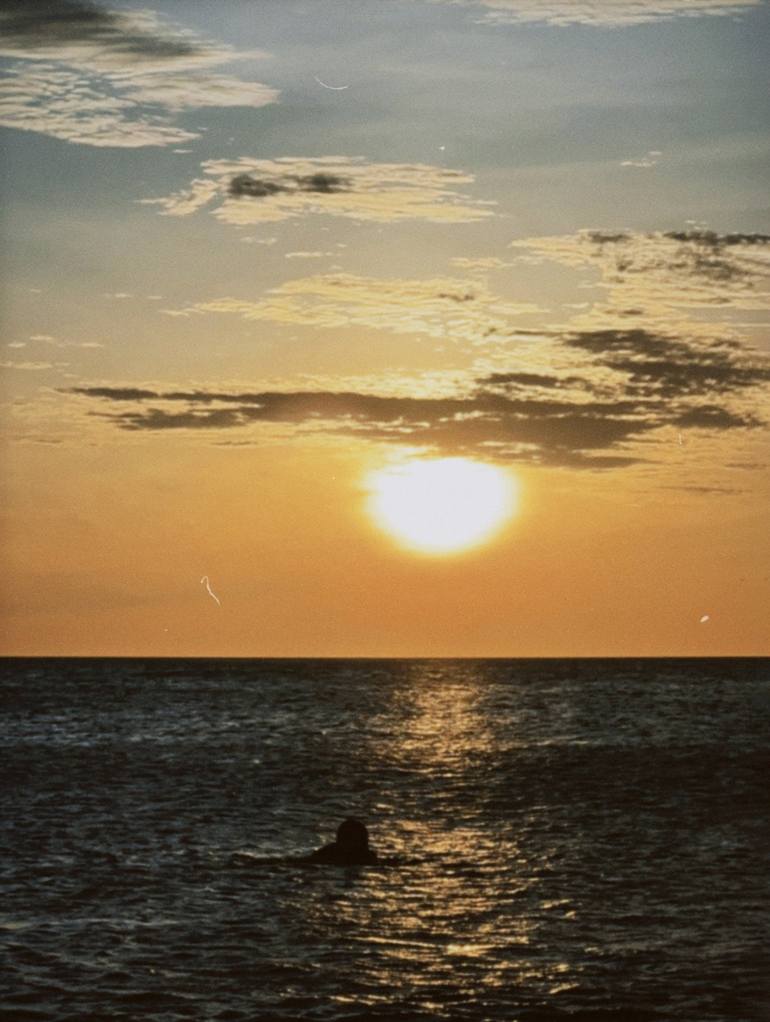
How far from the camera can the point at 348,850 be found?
3803cm

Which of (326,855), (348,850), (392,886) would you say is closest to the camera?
(392,886)

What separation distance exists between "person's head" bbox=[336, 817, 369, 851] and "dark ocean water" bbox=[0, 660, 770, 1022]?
2.78ft

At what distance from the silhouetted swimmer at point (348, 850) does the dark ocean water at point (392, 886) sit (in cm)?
58

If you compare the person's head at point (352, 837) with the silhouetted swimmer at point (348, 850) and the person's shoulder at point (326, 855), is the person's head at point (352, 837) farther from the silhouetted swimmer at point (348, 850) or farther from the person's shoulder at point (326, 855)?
the person's shoulder at point (326, 855)

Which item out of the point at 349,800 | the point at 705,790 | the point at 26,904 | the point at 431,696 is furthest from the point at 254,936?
the point at 431,696

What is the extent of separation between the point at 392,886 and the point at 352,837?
348cm

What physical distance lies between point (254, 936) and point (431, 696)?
14398cm

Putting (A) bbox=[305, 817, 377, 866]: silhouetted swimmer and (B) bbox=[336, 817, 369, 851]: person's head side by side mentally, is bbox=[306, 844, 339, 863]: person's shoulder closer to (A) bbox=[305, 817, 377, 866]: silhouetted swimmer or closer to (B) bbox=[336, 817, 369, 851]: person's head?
(A) bbox=[305, 817, 377, 866]: silhouetted swimmer

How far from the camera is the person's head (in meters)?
38.1

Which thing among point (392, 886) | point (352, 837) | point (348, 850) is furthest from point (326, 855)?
point (392, 886)

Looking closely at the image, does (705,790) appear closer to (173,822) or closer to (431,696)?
(173,822)

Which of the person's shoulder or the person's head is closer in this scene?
the person's shoulder

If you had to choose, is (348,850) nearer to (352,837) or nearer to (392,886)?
(352,837)

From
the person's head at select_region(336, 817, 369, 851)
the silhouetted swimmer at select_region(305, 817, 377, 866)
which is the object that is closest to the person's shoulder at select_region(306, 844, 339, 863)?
the silhouetted swimmer at select_region(305, 817, 377, 866)
